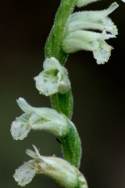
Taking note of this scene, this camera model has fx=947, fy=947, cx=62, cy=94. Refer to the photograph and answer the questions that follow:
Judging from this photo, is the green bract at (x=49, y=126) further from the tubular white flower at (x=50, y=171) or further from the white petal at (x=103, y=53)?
the white petal at (x=103, y=53)

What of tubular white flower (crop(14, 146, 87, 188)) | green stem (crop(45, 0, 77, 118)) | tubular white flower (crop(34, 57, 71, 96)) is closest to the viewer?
tubular white flower (crop(34, 57, 71, 96))

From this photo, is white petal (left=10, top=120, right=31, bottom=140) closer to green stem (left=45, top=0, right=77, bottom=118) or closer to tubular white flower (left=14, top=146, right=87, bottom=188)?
tubular white flower (left=14, top=146, right=87, bottom=188)

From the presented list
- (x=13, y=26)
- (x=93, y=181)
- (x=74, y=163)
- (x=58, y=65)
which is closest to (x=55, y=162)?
(x=74, y=163)

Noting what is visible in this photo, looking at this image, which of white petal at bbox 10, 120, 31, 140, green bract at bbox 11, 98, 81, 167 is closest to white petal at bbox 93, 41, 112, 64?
green bract at bbox 11, 98, 81, 167

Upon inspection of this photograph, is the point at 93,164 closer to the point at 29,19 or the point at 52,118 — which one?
the point at 29,19

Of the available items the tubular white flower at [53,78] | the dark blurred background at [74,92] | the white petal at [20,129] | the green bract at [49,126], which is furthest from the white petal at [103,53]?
the dark blurred background at [74,92]
